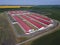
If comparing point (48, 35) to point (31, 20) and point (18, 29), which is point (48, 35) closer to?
point (18, 29)

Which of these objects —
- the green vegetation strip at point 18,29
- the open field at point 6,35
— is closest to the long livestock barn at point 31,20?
the green vegetation strip at point 18,29

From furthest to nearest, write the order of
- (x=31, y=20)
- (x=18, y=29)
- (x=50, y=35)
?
(x=31, y=20) → (x=18, y=29) → (x=50, y=35)

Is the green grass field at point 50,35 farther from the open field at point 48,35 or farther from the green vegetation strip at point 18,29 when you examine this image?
the green vegetation strip at point 18,29

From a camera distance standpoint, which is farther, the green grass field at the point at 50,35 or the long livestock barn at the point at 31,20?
the long livestock barn at the point at 31,20

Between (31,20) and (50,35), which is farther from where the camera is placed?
(31,20)

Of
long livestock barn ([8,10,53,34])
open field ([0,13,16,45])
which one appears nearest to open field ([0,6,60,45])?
open field ([0,13,16,45])

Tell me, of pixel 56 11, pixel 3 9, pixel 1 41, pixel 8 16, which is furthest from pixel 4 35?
pixel 56 11

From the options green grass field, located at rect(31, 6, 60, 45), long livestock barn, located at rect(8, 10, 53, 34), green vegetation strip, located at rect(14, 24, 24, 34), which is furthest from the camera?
long livestock barn, located at rect(8, 10, 53, 34)

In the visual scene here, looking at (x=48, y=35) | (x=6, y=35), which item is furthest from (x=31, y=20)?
(x=6, y=35)

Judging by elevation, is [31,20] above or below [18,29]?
above

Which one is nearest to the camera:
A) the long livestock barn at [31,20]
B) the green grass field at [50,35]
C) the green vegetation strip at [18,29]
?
the green grass field at [50,35]

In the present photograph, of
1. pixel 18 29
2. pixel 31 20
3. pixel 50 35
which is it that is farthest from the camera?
pixel 31 20

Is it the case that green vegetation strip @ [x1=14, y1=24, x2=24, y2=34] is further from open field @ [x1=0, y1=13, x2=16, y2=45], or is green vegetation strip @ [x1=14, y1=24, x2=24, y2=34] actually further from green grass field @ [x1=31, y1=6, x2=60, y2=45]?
green grass field @ [x1=31, y1=6, x2=60, y2=45]
